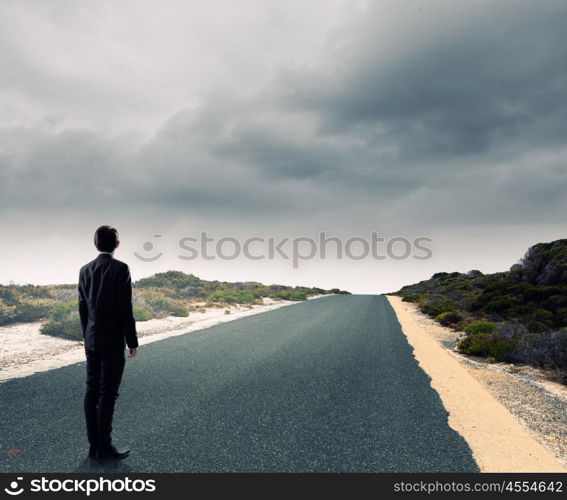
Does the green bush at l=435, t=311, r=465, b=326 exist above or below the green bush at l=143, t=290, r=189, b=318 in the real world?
below

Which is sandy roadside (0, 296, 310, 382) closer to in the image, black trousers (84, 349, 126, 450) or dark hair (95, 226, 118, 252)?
black trousers (84, 349, 126, 450)

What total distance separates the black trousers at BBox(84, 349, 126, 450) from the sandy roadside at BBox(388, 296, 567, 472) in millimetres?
4035

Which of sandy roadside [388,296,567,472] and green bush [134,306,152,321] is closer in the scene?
sandy roadside [388,296,567,472]

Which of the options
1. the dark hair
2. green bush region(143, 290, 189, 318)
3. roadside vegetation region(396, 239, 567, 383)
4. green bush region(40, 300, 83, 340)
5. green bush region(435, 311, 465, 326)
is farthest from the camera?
green bush region(143, 290, 189, 318)

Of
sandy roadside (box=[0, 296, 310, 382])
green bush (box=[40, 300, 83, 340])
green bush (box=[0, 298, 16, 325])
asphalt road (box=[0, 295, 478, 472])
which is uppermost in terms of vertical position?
green bush (box=[0, 298, 16, 325])

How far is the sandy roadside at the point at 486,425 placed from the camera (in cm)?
426

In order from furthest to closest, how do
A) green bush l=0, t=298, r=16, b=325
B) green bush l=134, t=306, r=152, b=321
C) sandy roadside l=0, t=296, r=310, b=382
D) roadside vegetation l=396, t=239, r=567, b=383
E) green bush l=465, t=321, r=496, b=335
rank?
green bush l=134, t=306, r=152, b=321, green bush l=0, t=298, r=16, b=325, green bush l=465, t=321, r=496, b=335, roadside vegetation l=396, t=239, r=567, b=383, sandy roadside l=0, t=296, r=310, b=382

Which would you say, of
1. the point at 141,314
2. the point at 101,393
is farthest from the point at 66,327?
the point at 101,393

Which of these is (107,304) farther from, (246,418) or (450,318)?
(450,318)

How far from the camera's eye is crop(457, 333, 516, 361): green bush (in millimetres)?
10797

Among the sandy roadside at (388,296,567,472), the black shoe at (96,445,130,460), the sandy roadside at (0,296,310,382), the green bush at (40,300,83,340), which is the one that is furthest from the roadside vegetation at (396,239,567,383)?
the green bush at (40,300,83,340)

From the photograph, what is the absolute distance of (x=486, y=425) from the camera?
17.8ft

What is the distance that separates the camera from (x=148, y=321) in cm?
1822
